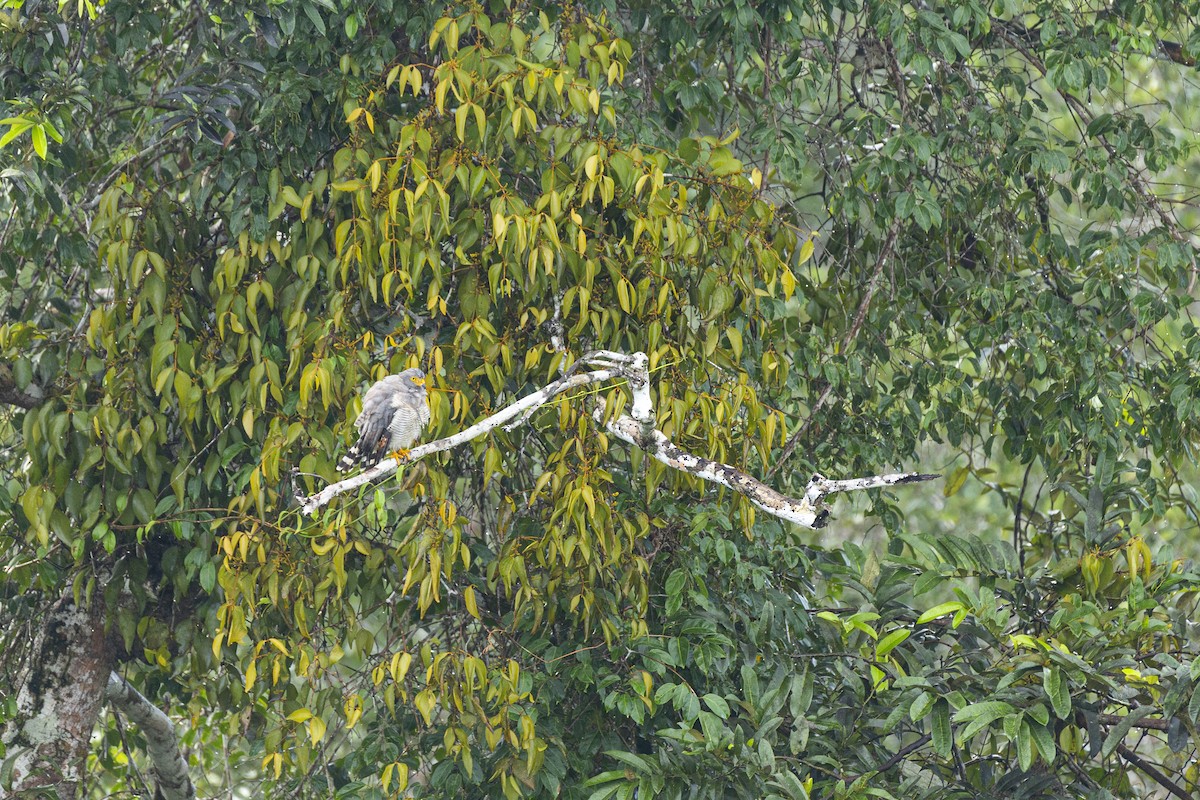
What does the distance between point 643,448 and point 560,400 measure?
21 centimetres

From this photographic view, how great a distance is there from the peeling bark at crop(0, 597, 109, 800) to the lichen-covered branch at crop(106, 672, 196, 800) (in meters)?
0.15

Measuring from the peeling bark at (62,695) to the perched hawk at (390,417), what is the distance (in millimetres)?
1297

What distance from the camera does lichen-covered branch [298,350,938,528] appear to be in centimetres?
206

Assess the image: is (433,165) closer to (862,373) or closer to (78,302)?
(862,373)

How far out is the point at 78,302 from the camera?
149 inches

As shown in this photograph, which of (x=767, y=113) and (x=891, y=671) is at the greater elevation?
(x=767, y=113)

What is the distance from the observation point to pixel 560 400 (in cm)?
254

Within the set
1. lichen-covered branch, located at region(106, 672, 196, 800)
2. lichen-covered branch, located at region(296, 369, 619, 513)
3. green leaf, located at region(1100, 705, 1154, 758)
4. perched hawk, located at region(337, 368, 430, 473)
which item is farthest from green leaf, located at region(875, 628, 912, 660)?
lichen-covered branch, located at region(106, 672, 196, 800)

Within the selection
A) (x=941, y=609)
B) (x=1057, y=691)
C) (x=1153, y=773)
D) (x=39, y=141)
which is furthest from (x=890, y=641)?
(x=39, y=141)

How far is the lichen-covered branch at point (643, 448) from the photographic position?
2059mm

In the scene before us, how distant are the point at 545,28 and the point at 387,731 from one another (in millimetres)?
1516

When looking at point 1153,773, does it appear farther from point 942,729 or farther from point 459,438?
point 459,438

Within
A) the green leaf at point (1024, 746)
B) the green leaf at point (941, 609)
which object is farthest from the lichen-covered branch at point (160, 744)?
the green leaf at point (1024, 746)

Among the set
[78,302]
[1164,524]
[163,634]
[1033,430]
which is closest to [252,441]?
[163,634]
